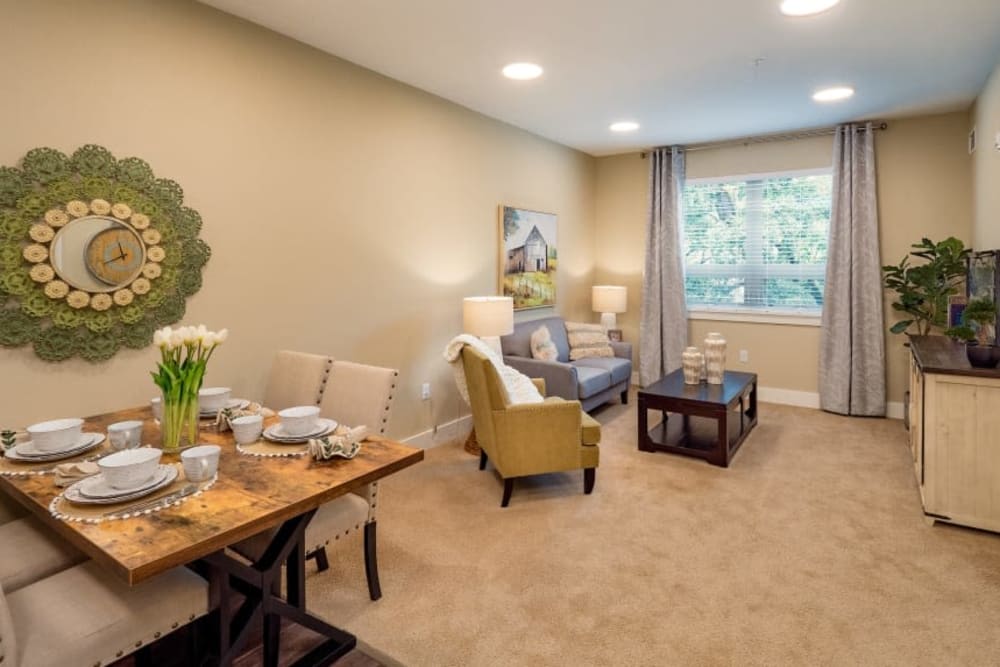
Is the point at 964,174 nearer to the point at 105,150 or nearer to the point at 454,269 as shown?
the point at 454,269

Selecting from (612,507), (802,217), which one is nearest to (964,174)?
(802,217)

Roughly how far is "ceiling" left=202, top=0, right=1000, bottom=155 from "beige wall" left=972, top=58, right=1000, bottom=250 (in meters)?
0.16

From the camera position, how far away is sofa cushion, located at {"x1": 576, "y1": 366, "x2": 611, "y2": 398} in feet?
14.6

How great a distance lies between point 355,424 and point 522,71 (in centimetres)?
245

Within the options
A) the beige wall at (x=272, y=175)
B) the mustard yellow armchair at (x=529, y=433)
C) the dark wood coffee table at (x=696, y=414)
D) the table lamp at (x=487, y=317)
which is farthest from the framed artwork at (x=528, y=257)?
the mustard yellow armchair at (x=529, y=433)

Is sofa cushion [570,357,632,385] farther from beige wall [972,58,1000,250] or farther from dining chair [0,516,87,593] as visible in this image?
dining chair [0,516,87,593]

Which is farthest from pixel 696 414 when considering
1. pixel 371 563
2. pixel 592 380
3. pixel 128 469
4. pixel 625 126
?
pixel 128 469

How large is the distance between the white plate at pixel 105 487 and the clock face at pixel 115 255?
1130mm

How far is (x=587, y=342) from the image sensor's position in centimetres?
542

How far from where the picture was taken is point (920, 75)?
3.68 metres

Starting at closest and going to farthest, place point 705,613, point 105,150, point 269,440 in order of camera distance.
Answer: point 269,440 → point 705,613 → point 105,150

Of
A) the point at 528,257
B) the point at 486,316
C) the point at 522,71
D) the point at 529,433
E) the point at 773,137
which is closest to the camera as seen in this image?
the point at 529,433

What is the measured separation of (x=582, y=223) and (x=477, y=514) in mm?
3908

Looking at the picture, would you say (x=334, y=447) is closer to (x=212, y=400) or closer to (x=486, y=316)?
(x=212, y=400)
